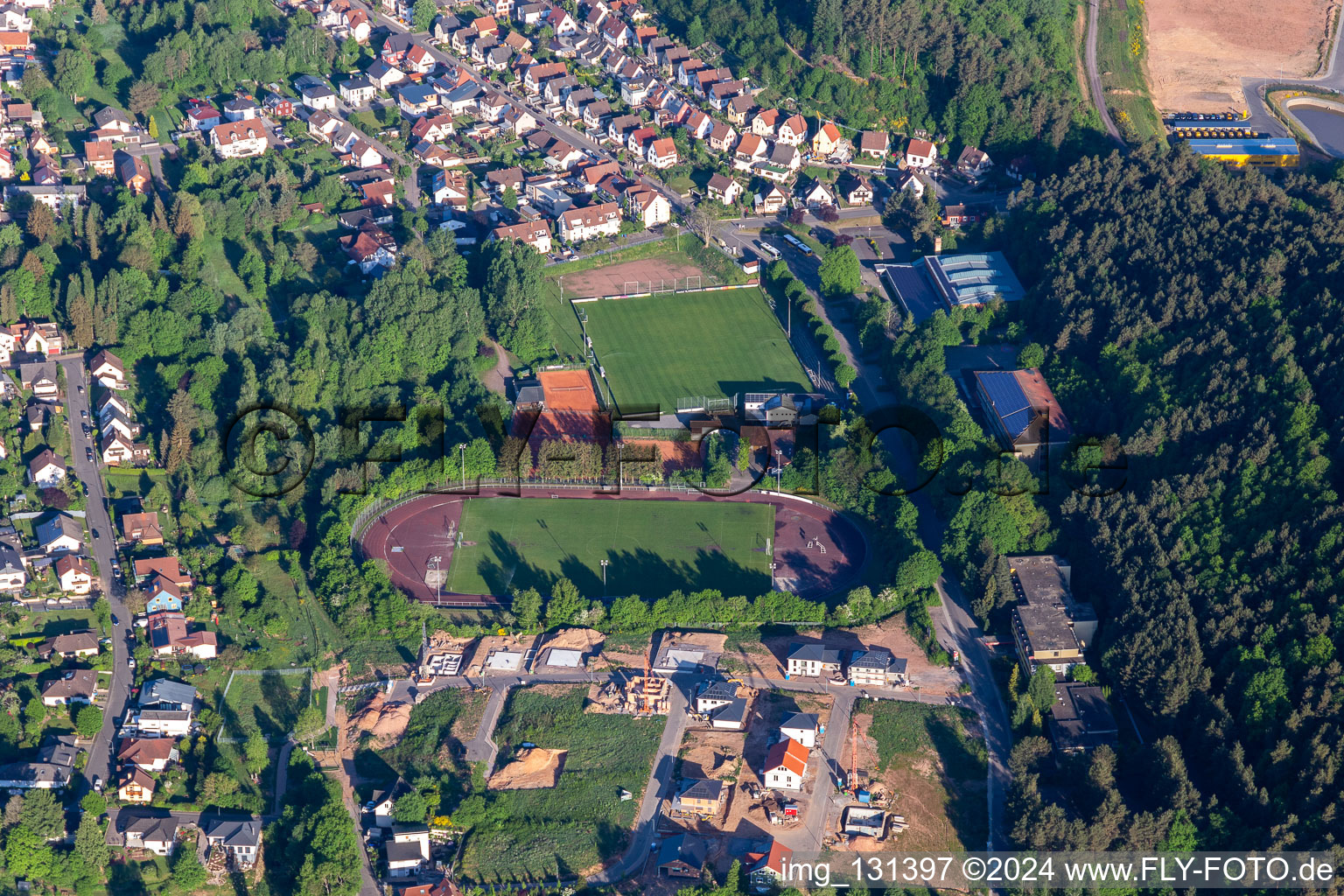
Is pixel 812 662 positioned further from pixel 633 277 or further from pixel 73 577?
pixel 633 277

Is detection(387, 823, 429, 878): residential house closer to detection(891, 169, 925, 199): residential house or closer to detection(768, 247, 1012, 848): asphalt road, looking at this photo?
detection(768, 247, 1012, 848): asphalt road

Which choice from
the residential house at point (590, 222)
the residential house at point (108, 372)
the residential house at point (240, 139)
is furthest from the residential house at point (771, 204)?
the residential house at point (108, 372)

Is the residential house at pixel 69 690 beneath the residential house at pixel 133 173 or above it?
beneath

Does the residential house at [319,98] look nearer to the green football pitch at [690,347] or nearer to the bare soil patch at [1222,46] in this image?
the green football pitch at [690,347]

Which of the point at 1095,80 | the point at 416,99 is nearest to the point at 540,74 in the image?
the point at 416,99

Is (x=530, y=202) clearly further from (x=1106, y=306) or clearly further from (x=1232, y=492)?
(x=1232, y=492)

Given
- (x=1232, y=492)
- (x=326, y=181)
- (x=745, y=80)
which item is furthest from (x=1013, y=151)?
(x=326, y=181)

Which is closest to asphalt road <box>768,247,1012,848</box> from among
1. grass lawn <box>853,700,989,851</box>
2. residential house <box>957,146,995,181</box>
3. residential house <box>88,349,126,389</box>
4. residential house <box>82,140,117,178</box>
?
grass lawn <box>853,700,989,851</box>

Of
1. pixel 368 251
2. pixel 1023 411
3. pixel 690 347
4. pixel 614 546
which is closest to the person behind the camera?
pixel 614 546
